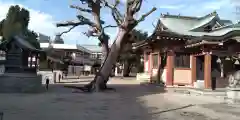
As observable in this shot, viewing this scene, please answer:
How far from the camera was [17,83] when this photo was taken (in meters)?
19.3

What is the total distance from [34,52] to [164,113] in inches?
499

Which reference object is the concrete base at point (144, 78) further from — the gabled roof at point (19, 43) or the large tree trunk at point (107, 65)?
the gabled roof at point (19, 43)

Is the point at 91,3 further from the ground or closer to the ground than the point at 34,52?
further from the ground

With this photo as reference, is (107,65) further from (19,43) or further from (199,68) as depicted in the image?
(199,68)

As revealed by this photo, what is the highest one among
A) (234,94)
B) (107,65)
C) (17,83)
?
(107,65)

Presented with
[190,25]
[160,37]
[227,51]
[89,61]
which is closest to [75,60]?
[89,61]

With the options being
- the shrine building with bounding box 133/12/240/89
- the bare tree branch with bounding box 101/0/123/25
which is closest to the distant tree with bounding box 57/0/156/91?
the bare tree branch with bounding box 101/0/123/25

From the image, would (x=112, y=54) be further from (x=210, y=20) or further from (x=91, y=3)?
(x=210, y=20)

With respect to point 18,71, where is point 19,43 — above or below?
above

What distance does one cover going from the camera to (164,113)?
466 inches

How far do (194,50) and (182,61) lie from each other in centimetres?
195

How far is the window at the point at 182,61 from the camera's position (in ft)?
85.6

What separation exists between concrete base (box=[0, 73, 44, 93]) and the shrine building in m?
11.3

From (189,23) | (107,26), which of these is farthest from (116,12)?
(189,23)
